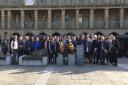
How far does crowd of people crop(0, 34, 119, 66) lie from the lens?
25.6 metres

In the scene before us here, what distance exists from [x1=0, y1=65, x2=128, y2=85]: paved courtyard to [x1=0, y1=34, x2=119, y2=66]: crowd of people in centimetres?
289

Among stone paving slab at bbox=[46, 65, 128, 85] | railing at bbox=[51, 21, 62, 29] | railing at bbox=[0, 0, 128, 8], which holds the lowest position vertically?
stone paving slab at bbox=[46, 65, 128, 85]

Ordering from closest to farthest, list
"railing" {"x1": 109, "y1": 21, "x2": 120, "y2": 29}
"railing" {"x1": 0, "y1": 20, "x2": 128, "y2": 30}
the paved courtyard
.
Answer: the paved courtyard
"railing" {"x1": 109, "y1": 21, "x2": 120, "y2": 29}
"railing" {"x1": 0, "y1": 20, "x2": 128, "y2": 30}

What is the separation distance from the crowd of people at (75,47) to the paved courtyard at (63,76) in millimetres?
2891

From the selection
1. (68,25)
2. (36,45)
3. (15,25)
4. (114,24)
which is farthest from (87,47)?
(15,25)

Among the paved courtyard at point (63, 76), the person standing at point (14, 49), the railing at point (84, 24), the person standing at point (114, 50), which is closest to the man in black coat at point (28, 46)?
the person standing at point (14, 49)

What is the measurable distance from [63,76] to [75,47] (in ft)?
21.5

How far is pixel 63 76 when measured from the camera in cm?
1952

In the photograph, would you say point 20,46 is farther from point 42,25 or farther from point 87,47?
point 42,25

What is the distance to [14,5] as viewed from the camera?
6994 centimetres

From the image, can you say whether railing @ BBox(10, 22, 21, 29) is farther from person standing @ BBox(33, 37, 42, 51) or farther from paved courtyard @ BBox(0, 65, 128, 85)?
paved courtyard @ BBox(0, 65, 128, 85)

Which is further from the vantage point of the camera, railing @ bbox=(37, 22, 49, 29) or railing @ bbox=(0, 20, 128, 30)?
railing @ bbox=(37, 22, 49, 29)

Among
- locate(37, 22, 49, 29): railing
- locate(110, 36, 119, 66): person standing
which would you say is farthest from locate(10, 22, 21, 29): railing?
locate(110, 36, 119, 66): person standing

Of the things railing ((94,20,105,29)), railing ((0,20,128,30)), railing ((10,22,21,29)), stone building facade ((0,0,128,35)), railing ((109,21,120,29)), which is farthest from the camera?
railing ((10,22,21,29))
